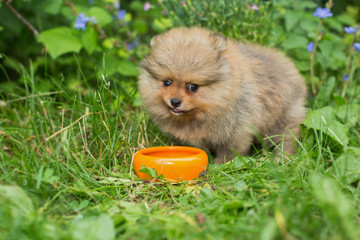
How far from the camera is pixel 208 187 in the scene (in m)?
3.02

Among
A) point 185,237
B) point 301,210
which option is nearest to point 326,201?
point 301,210

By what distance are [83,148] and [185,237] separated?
5.64ft

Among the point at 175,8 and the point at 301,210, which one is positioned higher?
the point at 175,8

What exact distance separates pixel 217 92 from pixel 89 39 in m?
2.09

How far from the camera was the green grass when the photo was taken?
2082 mm

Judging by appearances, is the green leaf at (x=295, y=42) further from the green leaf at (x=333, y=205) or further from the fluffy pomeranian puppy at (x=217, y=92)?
the green leaf at (x=333, y=205)

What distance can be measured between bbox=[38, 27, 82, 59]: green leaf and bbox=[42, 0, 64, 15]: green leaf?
0.29 meters

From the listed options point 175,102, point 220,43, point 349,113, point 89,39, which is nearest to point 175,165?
point 175,102

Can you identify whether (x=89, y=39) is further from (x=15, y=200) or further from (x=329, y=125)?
(x=329, y=125)

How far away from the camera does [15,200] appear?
2443 mm

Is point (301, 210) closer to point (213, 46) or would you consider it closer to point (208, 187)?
point (208, 187)

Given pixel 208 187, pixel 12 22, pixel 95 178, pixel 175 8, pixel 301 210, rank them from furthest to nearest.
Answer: pixel 12 22 → pixel 175 8 → pixel 95 178 → pixel 208 187 → pixel 301 210

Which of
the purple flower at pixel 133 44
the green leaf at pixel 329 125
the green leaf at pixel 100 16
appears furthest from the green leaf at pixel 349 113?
the green leaf at pixel 100 16

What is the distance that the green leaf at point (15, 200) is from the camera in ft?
7.62
